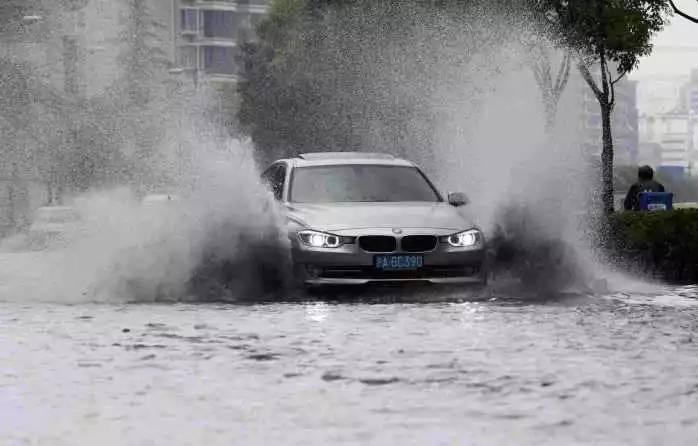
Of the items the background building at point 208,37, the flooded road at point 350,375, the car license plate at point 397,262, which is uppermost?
the background building at point 208,37

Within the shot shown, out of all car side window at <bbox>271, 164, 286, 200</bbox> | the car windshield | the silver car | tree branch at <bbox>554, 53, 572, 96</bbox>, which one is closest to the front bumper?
the silver car

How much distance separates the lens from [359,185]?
1839cm

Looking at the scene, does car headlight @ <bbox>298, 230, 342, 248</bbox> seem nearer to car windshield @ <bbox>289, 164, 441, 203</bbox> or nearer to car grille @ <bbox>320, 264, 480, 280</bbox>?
car grille @ <bbox>320, 264, 480, 280</bbox>

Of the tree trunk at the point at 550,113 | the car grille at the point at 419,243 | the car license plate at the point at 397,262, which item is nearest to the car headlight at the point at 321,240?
the car license plate at the point at 397,262

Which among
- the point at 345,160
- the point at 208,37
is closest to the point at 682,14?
the point at 345,160

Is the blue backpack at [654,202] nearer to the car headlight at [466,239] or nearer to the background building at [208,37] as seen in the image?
the car headlight at [466,239]

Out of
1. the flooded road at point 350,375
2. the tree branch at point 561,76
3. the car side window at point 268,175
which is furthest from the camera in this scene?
the tree branch at point 561,76

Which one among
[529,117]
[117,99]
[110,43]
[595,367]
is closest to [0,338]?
[595,367]

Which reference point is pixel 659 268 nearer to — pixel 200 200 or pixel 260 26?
pixel 200 200

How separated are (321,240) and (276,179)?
284 cm

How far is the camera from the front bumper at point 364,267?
53.8 ft

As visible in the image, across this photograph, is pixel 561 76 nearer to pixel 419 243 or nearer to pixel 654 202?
pixel 654 202

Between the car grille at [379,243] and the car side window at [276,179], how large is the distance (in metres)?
1.97

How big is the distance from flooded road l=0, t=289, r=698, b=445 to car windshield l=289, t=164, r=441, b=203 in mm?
2375
